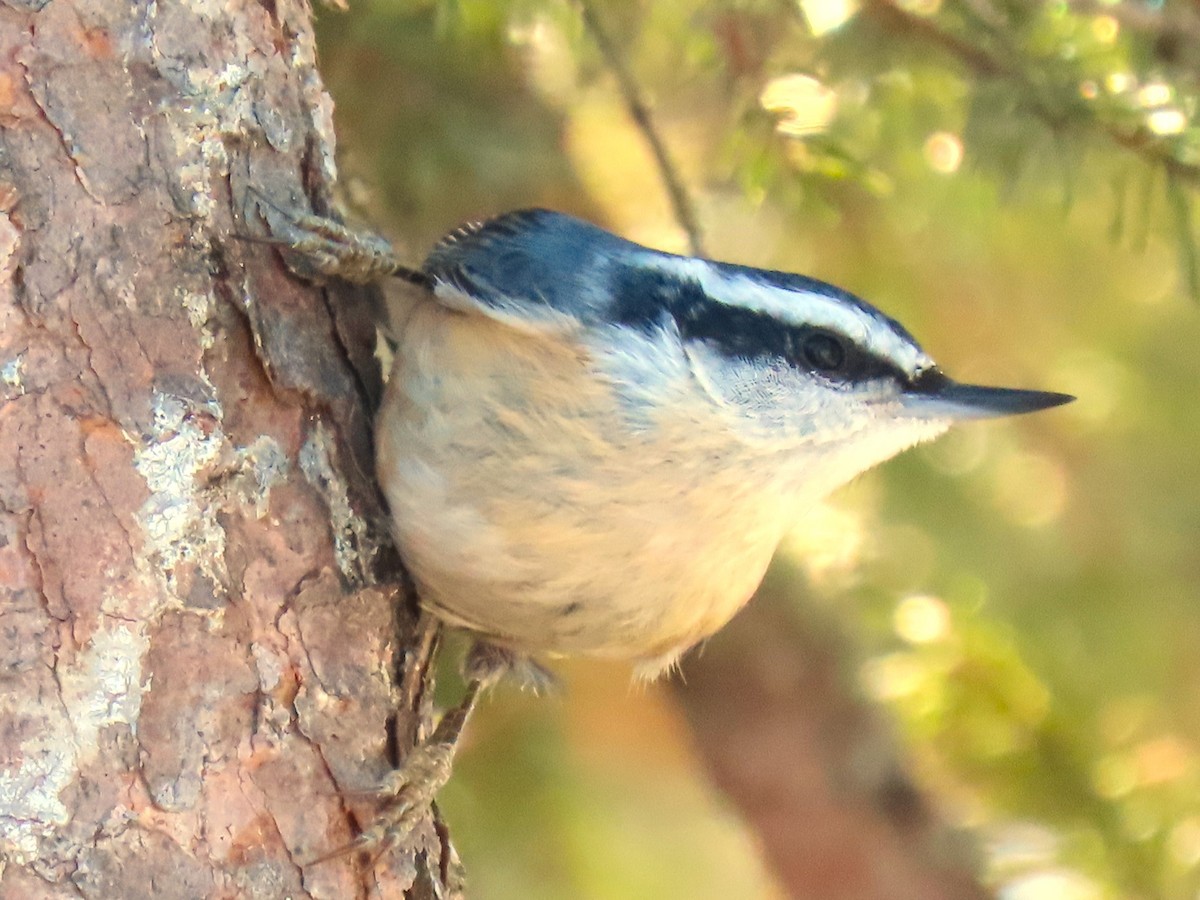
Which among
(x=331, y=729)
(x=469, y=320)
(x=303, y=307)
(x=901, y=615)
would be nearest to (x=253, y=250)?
(x=303, y=307)

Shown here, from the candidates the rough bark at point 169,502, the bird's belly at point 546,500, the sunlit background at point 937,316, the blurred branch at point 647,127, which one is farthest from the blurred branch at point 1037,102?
the rough bark at point 169,502

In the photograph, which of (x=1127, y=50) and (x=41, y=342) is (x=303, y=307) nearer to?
(x=41, y=342)

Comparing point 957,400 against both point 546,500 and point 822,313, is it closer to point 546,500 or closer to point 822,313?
point 822,313

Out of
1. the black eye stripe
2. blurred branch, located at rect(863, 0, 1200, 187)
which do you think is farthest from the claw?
blurred branch, located at rect(863, 0, 1200, 187)

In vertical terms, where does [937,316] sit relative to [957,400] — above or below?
above

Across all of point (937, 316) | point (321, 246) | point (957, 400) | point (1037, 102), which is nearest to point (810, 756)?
point (937, 316)

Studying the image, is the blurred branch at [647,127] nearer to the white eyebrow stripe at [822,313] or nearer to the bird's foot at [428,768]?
the white eyebrow stripe at [822,313]
